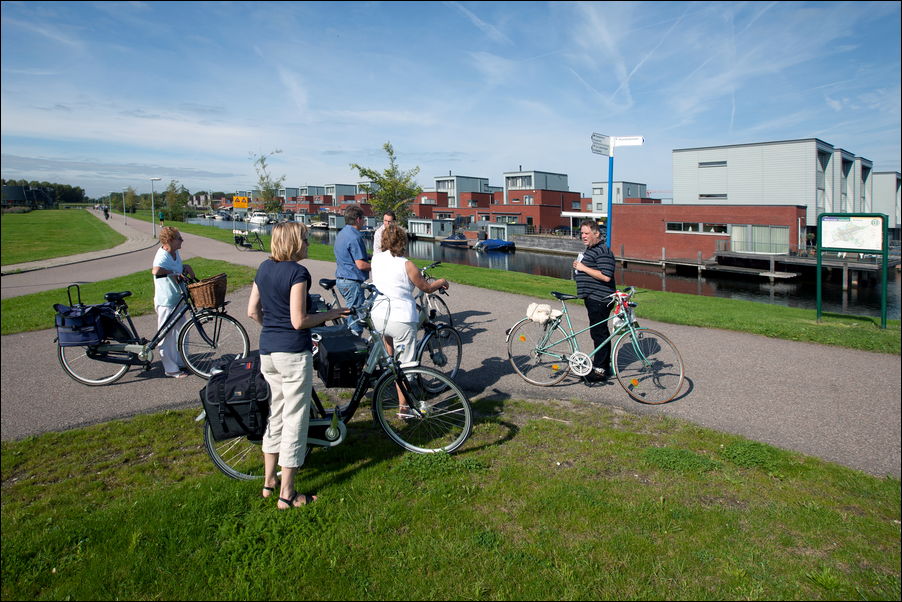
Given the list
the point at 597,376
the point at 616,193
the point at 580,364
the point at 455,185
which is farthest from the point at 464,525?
the point at 455,185

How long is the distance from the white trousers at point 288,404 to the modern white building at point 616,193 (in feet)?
250

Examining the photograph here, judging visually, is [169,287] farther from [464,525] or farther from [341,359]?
[464,525]

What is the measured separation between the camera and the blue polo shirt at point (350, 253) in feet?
23.3

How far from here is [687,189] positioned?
5688 cm

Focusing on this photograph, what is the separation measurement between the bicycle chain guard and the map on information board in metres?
7.99

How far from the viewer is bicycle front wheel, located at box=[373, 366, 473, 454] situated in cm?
443

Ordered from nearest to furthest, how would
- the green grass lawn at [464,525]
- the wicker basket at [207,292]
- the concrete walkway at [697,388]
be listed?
the green grass lawn at [464,525]
the concrete walkway at [697,388]
the wicker basket at [207,292]

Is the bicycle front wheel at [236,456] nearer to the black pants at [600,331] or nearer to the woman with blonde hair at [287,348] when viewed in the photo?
the woman with blonde hair at [287,348]

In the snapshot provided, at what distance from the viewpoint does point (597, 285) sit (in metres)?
6.40

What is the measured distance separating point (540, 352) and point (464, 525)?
11.7 ft

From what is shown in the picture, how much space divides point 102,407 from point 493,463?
428 cm

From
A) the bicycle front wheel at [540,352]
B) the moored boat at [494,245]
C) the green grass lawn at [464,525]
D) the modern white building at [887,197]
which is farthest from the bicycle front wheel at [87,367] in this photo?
the modern white building at [887,197]

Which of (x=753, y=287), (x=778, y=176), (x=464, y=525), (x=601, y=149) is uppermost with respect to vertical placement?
(x=778, y=176)

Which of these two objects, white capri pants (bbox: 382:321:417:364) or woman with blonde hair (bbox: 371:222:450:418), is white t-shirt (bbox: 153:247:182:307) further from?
white capri pants (bbox: 382:321:417:364)
